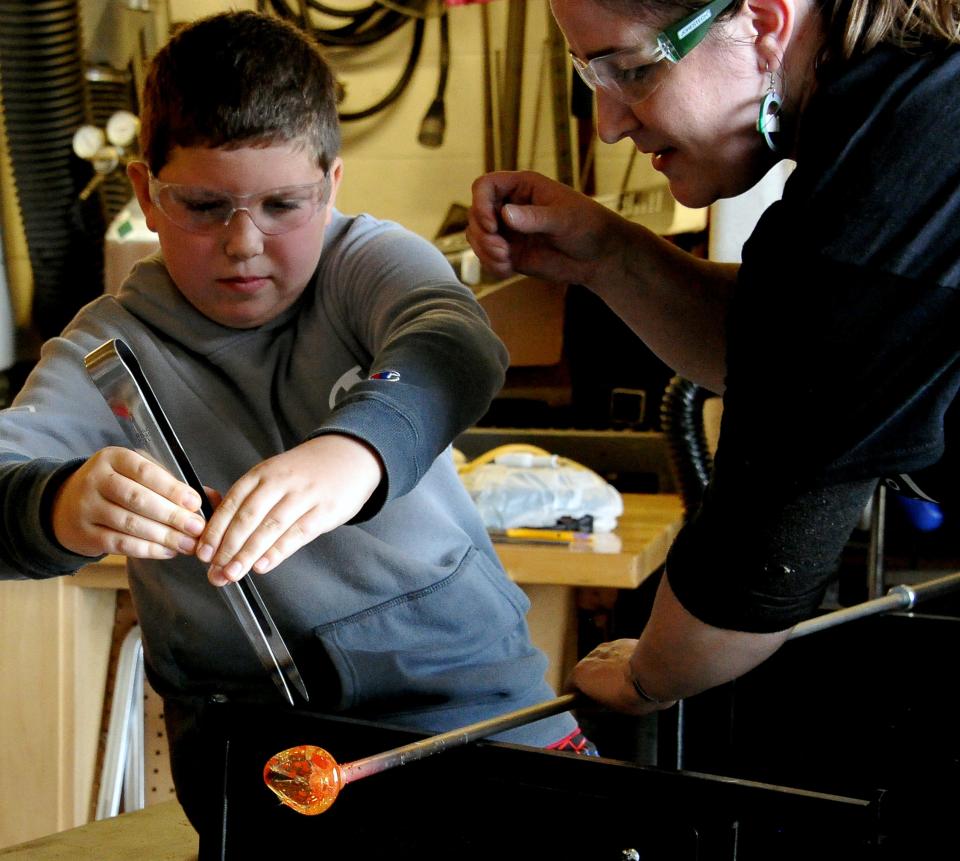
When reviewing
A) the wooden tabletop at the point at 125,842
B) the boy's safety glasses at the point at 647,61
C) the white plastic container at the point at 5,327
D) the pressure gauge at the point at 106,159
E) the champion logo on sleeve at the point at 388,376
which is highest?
the boy's safety glasses at the point at 647,61

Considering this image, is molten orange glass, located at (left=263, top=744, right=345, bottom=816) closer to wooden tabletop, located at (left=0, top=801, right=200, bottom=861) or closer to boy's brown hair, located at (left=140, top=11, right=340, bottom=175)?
wooden tabletop, located at (left=0, top=801, right=200, bottom=861)

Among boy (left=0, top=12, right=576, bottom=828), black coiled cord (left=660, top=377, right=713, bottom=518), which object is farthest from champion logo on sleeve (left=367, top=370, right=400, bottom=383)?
black coiled cord (left=660, top=377, right=713, bottom=518)

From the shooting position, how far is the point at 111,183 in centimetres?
277

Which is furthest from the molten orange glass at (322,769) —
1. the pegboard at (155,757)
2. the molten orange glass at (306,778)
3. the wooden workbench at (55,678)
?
the pegboard at (155,757)

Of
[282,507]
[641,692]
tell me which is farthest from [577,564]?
[282,507]

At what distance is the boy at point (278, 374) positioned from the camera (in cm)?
111

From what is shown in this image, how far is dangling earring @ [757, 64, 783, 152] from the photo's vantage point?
85cm

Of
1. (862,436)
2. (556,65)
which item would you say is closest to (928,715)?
(862,436)

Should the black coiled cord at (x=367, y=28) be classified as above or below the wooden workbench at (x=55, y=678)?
above

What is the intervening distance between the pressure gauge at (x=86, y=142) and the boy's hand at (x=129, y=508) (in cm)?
199

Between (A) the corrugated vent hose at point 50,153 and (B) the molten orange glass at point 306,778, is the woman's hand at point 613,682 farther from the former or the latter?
(A) the corrugated vent hose at point 50,153

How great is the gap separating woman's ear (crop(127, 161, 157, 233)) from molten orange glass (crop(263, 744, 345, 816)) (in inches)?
23.3

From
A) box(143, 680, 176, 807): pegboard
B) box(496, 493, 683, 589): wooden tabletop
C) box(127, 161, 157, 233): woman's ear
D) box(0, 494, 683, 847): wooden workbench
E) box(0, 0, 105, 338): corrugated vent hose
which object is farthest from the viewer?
box(0, 0, 105, 338): corrugated vent hose

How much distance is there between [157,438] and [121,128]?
2.04 meters
